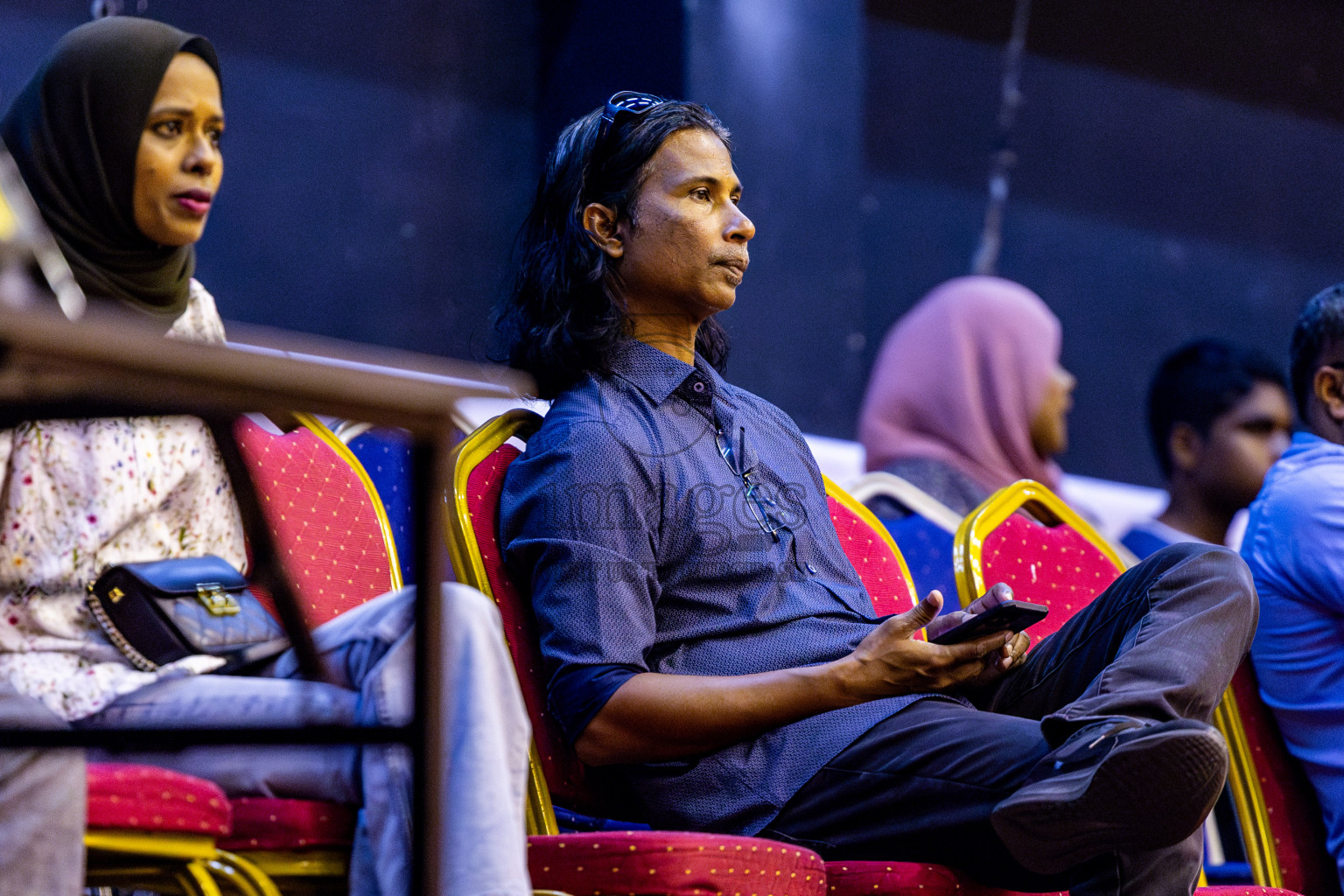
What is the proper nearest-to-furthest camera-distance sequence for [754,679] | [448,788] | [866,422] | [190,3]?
[448,788]
[754,679]
[190,3]
[866,422]

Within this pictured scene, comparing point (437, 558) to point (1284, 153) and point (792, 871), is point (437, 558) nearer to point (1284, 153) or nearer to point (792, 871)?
point (792, 871)

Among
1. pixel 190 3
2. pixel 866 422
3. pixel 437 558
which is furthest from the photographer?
pixel 866 422

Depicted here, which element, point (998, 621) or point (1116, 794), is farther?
point (998, 621)

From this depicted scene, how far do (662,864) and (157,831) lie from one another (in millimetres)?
390

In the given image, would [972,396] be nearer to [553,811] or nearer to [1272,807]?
[1272,807]

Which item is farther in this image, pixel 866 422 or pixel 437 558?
pixel 866 422

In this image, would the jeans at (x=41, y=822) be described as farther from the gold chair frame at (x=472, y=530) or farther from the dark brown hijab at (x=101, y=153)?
the dark brown hijab at (x=101, y=153)

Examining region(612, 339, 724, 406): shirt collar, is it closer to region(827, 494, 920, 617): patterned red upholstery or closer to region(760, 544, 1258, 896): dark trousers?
region(827, 494, 920, 617): patterned red upholstery

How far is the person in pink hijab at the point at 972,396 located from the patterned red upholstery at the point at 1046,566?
1003 millimetres

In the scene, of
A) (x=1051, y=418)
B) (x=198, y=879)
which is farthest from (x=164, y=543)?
(x=1051, y=418)

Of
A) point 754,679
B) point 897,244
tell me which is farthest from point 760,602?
point 897,244

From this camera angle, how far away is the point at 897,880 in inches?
52.2

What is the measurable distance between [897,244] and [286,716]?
3183mm

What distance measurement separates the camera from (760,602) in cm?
155
